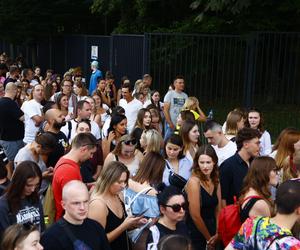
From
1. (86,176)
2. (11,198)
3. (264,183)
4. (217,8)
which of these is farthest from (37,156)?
(217,8)

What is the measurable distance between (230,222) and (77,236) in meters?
1.54

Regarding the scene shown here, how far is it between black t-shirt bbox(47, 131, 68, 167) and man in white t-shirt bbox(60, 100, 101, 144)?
42cm

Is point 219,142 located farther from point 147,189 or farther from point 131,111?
point 131,111

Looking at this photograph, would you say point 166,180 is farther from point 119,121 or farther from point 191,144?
point 119,121

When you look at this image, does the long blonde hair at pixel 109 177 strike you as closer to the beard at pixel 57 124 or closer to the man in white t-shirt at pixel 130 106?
the beard at pixel 57 124

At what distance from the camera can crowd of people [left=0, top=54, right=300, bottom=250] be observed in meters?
4.11

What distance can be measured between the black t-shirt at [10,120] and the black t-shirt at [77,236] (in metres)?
5.00

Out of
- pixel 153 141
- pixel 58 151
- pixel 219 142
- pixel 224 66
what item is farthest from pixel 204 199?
pixel 224 66

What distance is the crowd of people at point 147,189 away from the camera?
4.11 meters

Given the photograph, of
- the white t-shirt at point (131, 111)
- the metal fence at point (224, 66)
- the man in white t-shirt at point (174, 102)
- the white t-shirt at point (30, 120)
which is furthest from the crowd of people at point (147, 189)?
the metal fence at point (224, 66)

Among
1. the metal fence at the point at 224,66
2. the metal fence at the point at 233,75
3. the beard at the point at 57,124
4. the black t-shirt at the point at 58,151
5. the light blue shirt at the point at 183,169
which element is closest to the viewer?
the light blue shirt at the point at 183,169

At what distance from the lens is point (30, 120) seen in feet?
29.6

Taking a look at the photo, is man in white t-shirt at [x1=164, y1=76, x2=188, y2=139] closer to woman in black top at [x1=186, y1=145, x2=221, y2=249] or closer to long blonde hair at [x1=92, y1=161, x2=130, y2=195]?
woman in black top at [x1=186, y1=145, x2=221, y2=249]

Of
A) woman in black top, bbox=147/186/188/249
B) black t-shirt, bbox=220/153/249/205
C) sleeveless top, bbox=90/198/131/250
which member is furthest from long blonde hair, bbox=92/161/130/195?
A: black t-shirt, bbox=220/153/249/205
